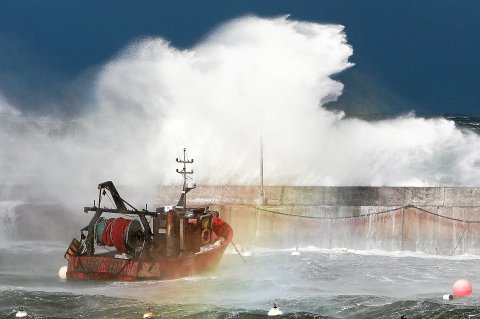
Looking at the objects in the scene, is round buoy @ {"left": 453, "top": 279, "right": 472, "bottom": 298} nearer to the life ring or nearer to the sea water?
the sea water

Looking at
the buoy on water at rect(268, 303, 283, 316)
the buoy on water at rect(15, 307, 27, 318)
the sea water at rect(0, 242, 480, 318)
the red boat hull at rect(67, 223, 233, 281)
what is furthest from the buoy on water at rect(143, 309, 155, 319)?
the red boat hull at rect(67, 223, 233, 281)

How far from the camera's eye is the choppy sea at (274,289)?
16.1m

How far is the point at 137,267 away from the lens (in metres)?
21.3

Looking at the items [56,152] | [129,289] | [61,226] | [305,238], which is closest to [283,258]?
[305,238]

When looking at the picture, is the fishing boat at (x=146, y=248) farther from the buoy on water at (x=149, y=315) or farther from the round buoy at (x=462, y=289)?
the round buoy at (x=462, y=289)

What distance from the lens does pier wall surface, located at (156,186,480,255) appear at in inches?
1016

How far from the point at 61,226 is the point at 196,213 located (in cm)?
1414

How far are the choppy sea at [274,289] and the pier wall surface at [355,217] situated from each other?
541 millimetres

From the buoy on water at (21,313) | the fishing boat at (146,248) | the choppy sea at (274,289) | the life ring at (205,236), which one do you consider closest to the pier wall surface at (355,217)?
the choppy sea at (274,289)

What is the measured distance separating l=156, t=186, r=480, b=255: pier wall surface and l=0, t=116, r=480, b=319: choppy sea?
541 millimetres

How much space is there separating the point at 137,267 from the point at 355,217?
10784 mm

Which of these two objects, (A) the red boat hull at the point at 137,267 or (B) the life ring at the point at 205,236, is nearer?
A: (A) the red boat hull at the point at 137,267

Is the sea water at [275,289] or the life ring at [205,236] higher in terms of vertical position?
the life ring at [205,236]

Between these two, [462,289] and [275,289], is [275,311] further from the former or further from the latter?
[462,289]
